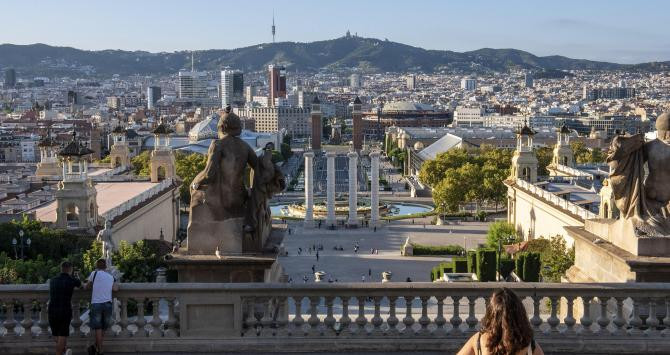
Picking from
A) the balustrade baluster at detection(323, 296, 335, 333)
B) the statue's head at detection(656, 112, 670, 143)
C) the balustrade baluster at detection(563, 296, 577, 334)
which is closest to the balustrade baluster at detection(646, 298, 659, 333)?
the balustrade baluster at detection(563, 296, 577, 334)

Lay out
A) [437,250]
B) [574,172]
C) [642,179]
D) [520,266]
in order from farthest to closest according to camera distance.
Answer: [574,172] → [437,250] → [520,266] → [642,179]

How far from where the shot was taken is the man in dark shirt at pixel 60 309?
992 cm

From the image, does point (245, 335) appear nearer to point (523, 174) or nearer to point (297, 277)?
point (297, 277)

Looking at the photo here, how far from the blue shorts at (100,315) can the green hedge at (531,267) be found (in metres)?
29.1

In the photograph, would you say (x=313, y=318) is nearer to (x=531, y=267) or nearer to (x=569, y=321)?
(x=569, y=321)

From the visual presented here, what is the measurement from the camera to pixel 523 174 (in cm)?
6097

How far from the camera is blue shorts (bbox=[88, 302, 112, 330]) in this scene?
9930 millimetres

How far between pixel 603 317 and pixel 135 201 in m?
40.4

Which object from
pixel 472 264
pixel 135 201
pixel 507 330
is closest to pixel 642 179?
pixel 507 330

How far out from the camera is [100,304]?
10.0 meters

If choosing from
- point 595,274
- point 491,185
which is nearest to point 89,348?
point 595,274

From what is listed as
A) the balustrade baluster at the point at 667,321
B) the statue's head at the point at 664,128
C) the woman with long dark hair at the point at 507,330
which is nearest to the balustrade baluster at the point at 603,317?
the balustrade baluster at the point at 667,321

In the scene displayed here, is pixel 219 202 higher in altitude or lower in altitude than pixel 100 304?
higher

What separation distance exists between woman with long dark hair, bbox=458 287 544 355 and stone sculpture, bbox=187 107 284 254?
17.2 ft
